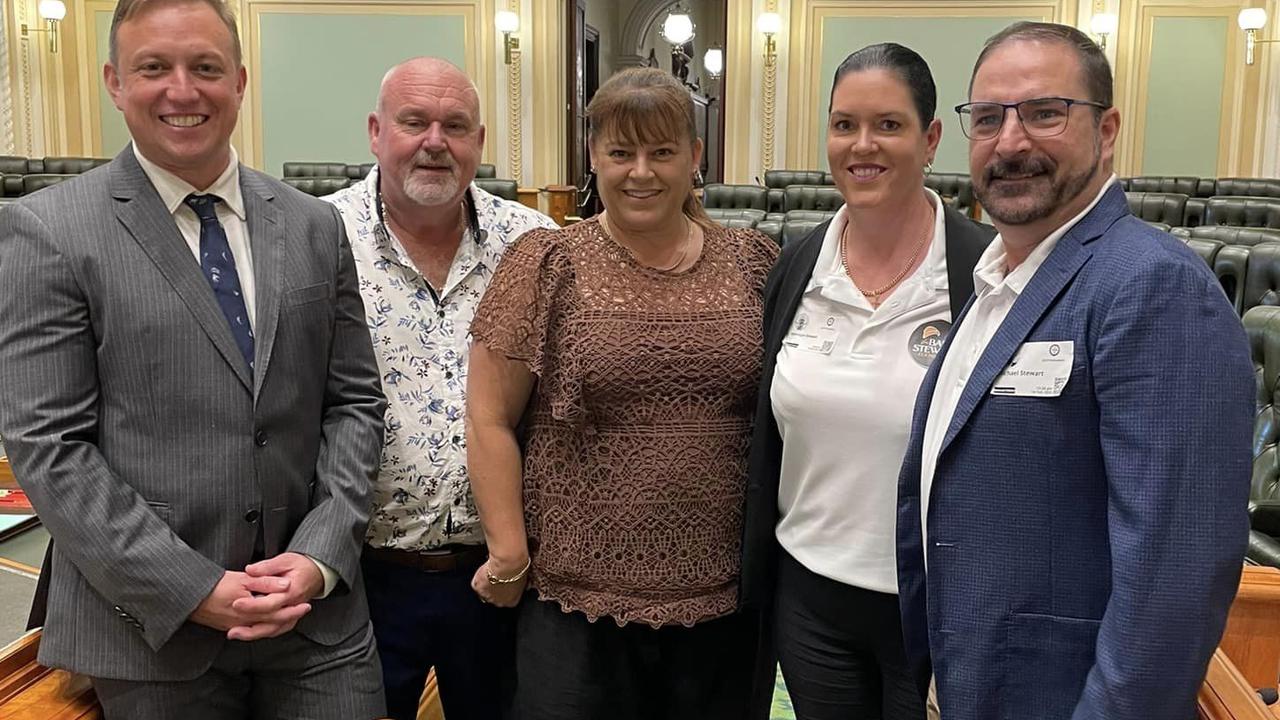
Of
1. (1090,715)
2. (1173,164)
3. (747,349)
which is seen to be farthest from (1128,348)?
(1173,164)

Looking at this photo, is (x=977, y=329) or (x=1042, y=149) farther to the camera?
(x=977, y=329)

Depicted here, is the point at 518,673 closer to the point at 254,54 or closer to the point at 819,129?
the point at 819,129

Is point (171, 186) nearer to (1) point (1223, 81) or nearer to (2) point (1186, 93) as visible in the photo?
(2) point (1186, 93)

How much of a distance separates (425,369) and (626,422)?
0.43 metres

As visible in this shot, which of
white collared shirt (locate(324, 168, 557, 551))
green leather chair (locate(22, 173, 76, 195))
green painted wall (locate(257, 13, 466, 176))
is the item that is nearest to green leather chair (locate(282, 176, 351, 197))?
green painted wall (locate(257, 13, 466, 176))

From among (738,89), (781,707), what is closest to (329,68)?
(738,89)

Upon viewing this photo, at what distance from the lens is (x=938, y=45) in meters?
12.2

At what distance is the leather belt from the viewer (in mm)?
2039

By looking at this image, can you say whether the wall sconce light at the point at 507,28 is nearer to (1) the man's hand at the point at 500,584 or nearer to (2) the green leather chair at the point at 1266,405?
(2) the green leather chair at the point at 1266,405

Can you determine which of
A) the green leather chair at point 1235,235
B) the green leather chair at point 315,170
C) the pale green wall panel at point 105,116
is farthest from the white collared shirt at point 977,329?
the pale green wall panel at point 105,116

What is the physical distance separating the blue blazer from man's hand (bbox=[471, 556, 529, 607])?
75 cm

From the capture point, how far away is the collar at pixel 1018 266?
1324mm

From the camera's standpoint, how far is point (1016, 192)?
1.33 metres

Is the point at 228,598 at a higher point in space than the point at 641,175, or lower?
lower
